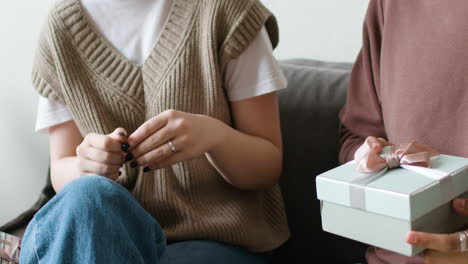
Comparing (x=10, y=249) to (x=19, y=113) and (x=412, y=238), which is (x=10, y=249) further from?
(x=19, y=113)

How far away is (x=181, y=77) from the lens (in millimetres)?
988

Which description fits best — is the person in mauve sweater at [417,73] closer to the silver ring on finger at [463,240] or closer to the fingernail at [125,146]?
the silver ring on finger at [463,240]

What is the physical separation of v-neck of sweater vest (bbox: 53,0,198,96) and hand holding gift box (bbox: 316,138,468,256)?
41 centimetres

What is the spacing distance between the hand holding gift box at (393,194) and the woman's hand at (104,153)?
32 cm

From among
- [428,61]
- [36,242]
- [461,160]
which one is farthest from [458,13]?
[36,242]

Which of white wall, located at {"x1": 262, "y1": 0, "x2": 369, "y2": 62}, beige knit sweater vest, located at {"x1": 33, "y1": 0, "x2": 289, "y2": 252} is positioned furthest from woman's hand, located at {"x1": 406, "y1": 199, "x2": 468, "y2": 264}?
white wall, located at {"x1": 262, "y1": 0, "x2": 369, "y2": 62}

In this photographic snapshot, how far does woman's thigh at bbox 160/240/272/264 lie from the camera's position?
0.91 meters

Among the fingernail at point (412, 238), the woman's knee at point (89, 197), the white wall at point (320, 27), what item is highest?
the white wall at point (320, 27)

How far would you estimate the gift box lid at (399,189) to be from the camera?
63cm

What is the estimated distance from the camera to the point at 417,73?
0.84m

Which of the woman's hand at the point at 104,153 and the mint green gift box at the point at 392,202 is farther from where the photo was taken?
the woman's hand at the point at 104,153

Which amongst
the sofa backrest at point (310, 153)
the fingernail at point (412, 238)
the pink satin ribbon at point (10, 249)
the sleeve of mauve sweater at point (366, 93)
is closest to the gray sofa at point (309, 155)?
the sofa backrest at point (310, 153)

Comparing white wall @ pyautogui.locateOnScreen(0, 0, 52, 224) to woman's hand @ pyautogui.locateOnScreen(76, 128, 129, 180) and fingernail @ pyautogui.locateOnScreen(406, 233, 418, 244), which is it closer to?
woman's hand @ pyautogui.locateOnScreen(76, 128, 129, 180)

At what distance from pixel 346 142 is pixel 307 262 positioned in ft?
1.00
